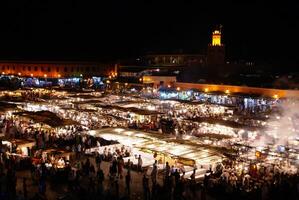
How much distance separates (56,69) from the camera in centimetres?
5044

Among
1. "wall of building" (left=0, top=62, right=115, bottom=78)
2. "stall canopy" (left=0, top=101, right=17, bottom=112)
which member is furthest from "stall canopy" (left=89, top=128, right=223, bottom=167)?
"wall of building" (left=0, top=62, right=115, bottom=78)

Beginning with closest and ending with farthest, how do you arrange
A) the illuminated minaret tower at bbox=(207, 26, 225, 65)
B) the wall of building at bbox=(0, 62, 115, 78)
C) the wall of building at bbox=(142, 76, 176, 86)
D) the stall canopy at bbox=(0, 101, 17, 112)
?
1. the stall canopy at bbox=(0, 101, 17, 112)
2. the wall of building at bbox=(142, 76, 176, 86)
3. the illuminated minaret tower at bbox=(207, 26, 225, 65)
4. the wall of building at bbox=(0, 62, 115, 78)

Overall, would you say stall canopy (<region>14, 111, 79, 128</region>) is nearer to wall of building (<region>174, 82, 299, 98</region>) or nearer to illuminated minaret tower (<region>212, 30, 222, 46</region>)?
wall of building (<region>174, 82, 299, 98</region>)

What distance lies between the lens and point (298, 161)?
13.8 meters

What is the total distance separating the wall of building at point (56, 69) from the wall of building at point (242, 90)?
64.9 ft

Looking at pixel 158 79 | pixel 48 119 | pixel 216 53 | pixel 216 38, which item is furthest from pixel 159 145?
pixel 216 38

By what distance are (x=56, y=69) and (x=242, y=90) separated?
1079 inches

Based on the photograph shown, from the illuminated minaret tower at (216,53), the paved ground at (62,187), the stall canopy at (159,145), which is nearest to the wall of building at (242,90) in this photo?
the illuminated minaret tower at (216,53)

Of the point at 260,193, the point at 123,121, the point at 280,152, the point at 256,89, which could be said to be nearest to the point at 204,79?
the point at 256,89

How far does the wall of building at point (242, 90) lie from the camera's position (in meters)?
27.3

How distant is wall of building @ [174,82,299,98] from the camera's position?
27303 mm

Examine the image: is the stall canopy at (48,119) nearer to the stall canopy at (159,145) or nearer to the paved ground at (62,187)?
the stall canopy at (159,145)

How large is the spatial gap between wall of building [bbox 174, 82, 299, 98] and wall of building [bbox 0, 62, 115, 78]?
64.9 feet

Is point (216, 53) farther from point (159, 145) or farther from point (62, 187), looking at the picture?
point (62, 187)
